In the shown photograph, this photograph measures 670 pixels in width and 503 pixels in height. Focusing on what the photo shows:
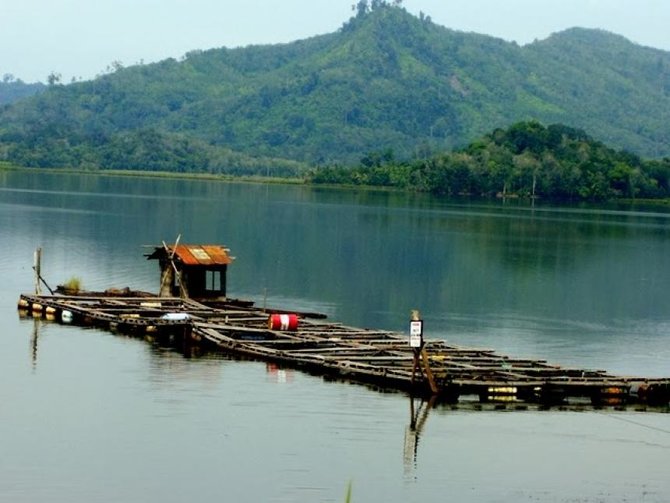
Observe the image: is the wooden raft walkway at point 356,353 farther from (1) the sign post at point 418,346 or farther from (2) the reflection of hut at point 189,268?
(2) the reflection of hut at point 189,268

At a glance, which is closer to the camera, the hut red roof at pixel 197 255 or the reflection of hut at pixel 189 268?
the hut red roof at pixel 197 255

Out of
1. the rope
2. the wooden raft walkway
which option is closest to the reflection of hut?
the wooden raft walkway

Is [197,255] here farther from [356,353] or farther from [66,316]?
Result: [356,353]

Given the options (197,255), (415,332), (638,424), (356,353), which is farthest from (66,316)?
(638,424)

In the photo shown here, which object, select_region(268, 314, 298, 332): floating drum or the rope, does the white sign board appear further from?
select_region(268, 314, 298, 332): floating drum

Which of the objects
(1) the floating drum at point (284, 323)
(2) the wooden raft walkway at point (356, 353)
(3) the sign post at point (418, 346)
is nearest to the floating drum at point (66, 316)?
(2) the wooden raft walkway at point (356, 353)

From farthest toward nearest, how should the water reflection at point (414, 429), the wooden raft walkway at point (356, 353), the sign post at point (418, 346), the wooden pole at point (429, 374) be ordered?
A: the wooden raft walkway at point (356, 353) < the wooden pole at point (429, 374) < the sign post at point (418, 346) < the water reflection at point (414, 429)

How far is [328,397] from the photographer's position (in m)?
39.1

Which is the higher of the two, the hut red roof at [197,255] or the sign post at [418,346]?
the hut red roof at [197,255]

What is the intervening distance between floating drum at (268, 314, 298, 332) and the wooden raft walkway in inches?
12.9

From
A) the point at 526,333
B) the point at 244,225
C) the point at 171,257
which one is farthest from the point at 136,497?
the point at 244,225

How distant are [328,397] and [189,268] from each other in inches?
754

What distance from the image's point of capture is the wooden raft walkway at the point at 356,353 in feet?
133

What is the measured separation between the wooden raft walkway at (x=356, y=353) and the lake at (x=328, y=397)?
1.15 meters
